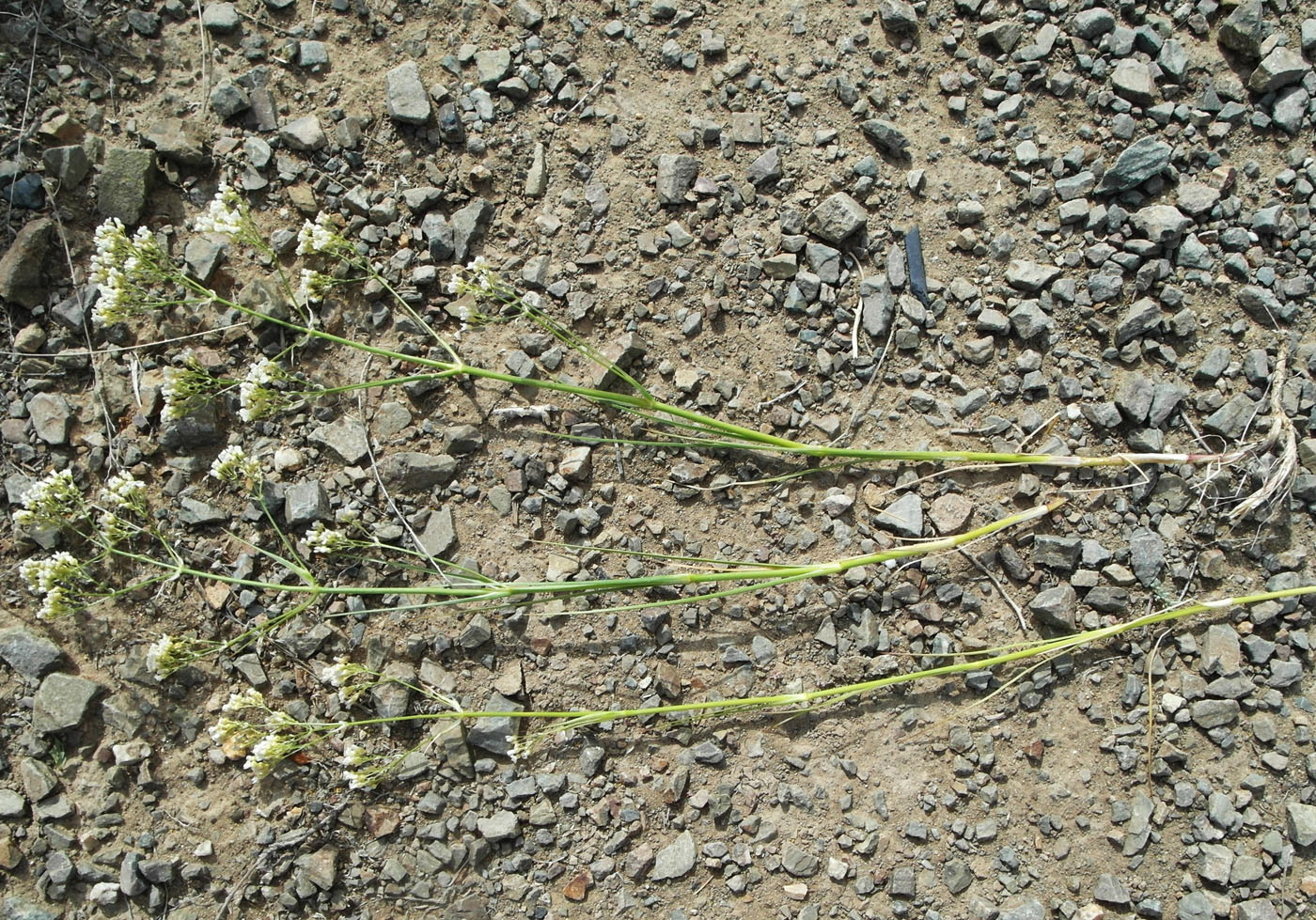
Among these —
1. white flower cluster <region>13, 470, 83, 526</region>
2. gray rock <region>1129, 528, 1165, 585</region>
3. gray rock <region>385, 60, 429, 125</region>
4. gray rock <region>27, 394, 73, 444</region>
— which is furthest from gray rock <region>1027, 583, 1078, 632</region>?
gray rock <region>27, 394, 73, 444</region>

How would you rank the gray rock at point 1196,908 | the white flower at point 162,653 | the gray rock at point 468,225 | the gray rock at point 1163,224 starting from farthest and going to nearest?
1. the gray rock at point 468,225
2. the gray rock at point 1163,224
3. the white flower at point 162,653
4. the gray rock at point 1196,908

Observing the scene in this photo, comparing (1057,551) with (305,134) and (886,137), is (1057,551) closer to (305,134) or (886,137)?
(886,137)

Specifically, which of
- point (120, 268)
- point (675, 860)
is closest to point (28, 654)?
point (120, 268)

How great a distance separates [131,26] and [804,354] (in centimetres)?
274

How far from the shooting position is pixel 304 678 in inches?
126

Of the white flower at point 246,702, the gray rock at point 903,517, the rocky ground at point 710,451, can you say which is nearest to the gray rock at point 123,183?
the rocky ground at point 710,451

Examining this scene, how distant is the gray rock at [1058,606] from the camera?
10.2 feet

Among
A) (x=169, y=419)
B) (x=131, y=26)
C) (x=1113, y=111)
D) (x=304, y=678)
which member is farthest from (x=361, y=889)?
(x=1113, y=111)

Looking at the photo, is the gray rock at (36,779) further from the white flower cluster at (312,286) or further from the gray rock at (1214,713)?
the gray rock at (1214,713)

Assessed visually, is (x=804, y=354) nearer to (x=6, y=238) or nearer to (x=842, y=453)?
(x=842, y=453)

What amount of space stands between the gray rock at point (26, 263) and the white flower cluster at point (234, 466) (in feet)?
3.05

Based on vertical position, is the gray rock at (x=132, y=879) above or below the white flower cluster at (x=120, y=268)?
below

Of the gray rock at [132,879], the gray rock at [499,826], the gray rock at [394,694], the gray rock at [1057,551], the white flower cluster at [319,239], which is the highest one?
the white flower cluster at [319,239]

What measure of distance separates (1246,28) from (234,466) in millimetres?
3828
